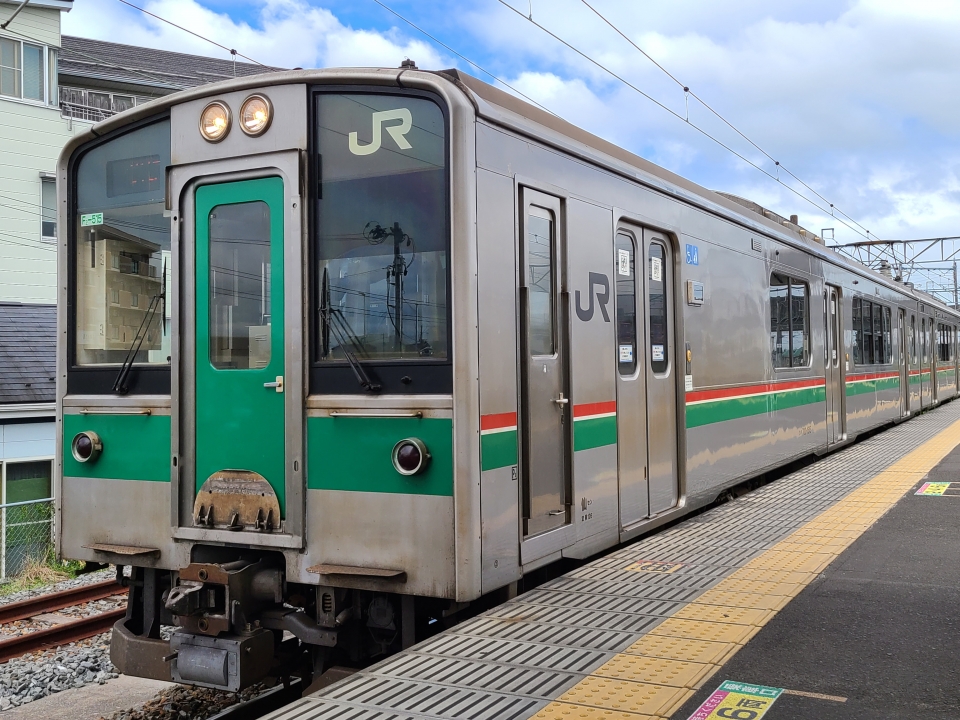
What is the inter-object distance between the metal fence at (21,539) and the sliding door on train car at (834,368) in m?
11.0

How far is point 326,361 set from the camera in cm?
453

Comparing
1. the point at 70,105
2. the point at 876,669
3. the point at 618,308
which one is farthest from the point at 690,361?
the point at 70,105

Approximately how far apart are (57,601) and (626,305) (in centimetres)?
611

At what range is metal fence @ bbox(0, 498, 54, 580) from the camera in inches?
546

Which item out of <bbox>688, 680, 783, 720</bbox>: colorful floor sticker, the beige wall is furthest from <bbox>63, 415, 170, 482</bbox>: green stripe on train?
the beige wall

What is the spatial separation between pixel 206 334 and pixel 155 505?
37.9 inches

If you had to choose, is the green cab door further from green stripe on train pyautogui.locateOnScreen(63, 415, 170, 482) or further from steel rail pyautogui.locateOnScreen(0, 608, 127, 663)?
steel rail pyautogui.locateOnScreen(0, 608, 127, 663)

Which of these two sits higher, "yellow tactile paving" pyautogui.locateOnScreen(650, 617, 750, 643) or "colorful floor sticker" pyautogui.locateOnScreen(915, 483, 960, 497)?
"colorful floor sticker" pyautogui.locateOnScreen(915, 483, 960, 497)

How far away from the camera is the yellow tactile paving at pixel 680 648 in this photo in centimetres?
411

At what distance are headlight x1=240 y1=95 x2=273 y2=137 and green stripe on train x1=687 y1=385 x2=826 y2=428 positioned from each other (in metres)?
4.06

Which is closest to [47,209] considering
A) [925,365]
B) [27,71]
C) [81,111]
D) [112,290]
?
[27,71]

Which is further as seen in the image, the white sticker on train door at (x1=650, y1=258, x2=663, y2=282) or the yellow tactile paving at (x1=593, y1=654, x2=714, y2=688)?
the white sticker on train door at (x1=650, y1=258, x2=663, y2=282)

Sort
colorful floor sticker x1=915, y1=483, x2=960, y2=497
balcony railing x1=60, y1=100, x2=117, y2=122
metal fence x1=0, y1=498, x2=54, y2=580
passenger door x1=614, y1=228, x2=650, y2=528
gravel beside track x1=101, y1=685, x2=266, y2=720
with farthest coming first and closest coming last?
balcony railing x1=60, y1=100, x2=117, y2=122, metal fence x1=0, y1=498, x2=54, y2=580, colorful floor sticker x1=915, y1=483, x2=960, y2=497, passenger door x1=614, y1=228, x2=650, y2=528, gravel beside track x1=101, y1=685, x2=266, y2=720

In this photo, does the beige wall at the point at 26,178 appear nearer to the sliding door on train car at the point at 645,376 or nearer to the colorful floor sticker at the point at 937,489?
the sliding door on train car at the point at 645,376
